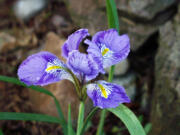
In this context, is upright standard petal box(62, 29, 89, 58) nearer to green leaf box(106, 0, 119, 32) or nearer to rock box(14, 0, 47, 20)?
green leaf box(106, 0, 119, 32)

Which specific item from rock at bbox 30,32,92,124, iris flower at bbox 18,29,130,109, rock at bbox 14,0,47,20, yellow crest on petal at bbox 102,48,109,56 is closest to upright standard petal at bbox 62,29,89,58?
iris flower at bbox 18,29,130,109

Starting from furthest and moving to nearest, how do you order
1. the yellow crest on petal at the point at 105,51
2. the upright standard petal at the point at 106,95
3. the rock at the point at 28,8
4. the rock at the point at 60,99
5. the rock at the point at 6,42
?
1. the rock at the point at 28,8
2. the rock at the point at 6,42
3. the rock at the point at 60,99
4. the yellow crest on petal at the point at 105,51
5. the upright standard petal at the point at 106,95

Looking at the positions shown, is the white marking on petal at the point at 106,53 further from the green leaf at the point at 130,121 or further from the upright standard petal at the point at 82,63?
the green leaf at the point at 130,121

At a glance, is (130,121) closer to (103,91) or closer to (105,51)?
(103,91)

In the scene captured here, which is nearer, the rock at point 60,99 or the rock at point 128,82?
the rock at point 60,99

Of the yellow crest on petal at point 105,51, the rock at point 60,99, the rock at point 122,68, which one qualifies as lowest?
the rock at point 60,99

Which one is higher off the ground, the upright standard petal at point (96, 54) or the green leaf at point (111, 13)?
the green leaf at point (111, 13)

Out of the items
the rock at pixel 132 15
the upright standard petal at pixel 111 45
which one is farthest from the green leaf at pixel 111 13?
the rock at pixel 132 15

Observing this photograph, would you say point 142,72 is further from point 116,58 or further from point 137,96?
point 116,58
